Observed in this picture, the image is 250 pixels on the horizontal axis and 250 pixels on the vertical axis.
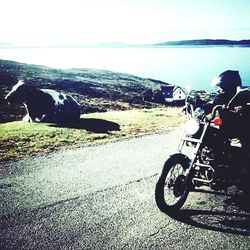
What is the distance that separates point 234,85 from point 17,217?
463cm

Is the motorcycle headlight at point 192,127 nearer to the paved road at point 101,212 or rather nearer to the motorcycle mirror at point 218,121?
the motorcycle mirror at point 218,121

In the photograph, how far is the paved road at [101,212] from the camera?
479 cm

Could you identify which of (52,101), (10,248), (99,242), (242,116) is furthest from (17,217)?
(52,101)

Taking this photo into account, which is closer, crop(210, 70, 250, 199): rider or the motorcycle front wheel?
the motorcycle front wheel

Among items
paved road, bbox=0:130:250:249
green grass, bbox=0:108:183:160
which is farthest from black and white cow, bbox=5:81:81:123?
paved road, bbox=0:130:250:249

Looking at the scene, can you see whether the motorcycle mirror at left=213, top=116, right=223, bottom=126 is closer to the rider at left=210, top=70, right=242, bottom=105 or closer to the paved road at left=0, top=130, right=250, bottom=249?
the rider at left=210, top=70, right=242, bottom=105

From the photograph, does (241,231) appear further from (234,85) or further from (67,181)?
(67,181)

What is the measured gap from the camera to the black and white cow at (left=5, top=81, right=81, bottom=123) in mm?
15031

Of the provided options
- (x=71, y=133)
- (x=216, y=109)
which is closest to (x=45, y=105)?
(x=71, y=133)

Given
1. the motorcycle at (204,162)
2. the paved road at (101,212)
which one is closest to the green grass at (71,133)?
the paved road at (101,212)

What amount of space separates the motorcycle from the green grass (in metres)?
4.14

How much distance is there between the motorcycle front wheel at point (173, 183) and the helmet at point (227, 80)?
172 centimetres

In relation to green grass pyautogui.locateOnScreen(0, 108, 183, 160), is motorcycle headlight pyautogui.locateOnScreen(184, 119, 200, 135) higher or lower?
higher

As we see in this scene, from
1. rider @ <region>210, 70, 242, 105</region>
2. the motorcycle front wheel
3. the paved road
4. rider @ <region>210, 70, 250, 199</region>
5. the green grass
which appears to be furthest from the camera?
the green grass
